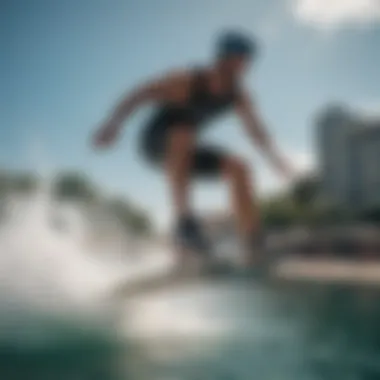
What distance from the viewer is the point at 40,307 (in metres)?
1.96

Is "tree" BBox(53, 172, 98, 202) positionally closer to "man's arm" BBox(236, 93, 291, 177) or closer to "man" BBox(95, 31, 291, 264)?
"man" BBox(95, 31, 291, 264)

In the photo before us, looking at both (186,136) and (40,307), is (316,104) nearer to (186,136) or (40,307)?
(186,136)

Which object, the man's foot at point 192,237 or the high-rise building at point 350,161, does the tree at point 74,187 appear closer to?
the man's foot at point 192,237

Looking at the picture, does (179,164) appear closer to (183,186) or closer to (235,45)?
(183,186)

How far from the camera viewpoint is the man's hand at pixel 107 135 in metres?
2.01

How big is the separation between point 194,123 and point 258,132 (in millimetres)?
168

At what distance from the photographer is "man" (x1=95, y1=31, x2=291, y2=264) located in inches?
78.2

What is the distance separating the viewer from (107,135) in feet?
6.59

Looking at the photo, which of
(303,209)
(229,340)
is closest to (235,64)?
(303,209)

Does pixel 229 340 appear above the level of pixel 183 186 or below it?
below

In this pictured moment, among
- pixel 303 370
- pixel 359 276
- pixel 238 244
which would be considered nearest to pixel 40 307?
pixel 238 244

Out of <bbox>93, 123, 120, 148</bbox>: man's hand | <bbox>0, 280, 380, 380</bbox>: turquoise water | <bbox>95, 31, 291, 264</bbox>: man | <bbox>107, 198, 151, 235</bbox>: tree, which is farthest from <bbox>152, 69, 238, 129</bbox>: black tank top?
<bbox>0, 280, 380, 380</bbox>: turquoise water

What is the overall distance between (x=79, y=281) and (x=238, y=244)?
1.38ft

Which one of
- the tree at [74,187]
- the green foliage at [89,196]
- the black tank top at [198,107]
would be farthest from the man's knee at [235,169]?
the tree at [74,187]
